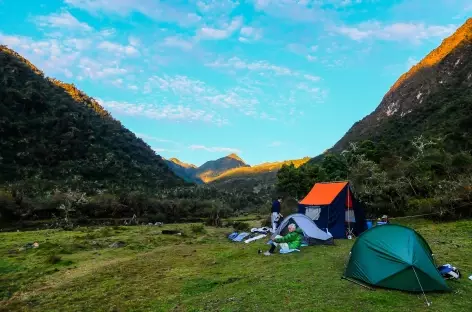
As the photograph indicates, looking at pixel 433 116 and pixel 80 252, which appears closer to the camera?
pixel 80 252

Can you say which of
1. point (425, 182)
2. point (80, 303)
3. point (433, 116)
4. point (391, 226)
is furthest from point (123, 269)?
point (433, 116)

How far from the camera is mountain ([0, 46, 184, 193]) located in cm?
6575

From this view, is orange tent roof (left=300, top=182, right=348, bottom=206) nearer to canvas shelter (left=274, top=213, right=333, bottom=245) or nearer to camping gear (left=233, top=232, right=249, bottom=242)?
canvas shelter (left=274, top=213, right=333, bottom=245)

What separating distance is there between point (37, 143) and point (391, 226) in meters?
74.6

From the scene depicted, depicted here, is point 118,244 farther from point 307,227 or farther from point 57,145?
point 57,145

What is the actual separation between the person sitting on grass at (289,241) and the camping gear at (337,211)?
14.2ft

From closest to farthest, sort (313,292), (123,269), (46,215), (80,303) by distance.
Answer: (313,292) < (80,303) < (123,269) < (46,215)

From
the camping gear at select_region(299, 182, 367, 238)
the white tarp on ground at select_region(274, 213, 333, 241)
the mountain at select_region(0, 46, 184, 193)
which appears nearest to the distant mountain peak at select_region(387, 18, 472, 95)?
the mountain at select_region(0, 46, 184, 193)

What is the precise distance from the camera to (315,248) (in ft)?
56.5

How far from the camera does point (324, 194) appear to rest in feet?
74.2

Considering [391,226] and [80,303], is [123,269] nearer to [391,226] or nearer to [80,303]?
[80,303]

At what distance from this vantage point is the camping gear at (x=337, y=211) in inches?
832

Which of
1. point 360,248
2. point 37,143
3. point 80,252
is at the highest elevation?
point 37,143

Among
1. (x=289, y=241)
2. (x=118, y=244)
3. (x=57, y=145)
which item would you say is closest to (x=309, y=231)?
(x=289, y=241)
